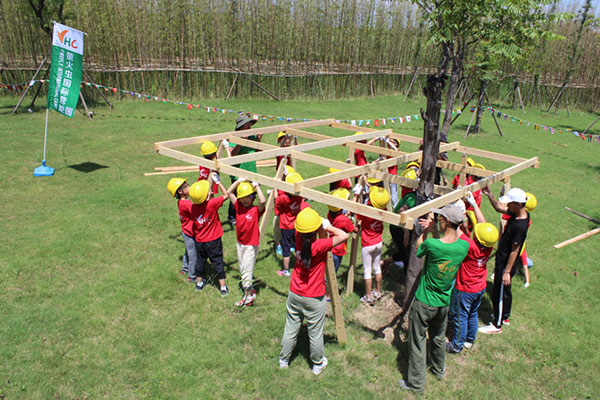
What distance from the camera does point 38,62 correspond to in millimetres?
17078

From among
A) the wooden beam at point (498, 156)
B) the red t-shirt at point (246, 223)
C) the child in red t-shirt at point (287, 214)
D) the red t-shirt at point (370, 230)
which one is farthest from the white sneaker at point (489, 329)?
the red t-shirt at point (246, 223)

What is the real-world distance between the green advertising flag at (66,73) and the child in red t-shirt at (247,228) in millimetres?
7238

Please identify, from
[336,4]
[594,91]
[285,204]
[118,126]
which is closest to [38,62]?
[118,126]

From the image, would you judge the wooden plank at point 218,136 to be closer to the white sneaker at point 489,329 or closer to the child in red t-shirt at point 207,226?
the child in red t-shirt at point 207,226

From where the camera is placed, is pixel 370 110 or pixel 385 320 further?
pixel 370 110

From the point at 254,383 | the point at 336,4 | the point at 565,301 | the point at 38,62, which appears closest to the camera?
the point at 254,383

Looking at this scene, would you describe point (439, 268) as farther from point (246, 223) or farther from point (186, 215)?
point (186, 215)

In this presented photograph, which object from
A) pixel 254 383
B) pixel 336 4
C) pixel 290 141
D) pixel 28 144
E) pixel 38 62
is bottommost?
pixel 254 383

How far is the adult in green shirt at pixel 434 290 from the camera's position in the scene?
13.0 feet

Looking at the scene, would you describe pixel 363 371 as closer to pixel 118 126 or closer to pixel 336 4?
pixel 118 126

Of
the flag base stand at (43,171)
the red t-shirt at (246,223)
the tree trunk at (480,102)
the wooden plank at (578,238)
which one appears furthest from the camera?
the tree trunk at (480,102)

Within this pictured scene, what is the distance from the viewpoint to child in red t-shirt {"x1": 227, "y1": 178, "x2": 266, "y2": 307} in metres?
5.31

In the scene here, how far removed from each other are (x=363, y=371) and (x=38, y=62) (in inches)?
749

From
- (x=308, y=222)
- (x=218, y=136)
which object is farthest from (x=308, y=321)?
(x=218, y=136)
